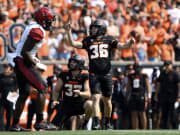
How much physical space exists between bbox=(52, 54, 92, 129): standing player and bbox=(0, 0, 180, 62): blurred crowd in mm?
3854

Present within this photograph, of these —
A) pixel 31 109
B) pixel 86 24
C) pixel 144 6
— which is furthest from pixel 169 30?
pixel 31 109

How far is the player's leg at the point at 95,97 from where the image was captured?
8.06 m

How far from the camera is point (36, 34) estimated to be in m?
6.88

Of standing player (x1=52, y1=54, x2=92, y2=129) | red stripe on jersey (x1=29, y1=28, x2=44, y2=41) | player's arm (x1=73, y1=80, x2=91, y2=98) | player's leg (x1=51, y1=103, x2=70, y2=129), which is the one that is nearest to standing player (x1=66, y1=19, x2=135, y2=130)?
player's arm (x1=73, y1=80, x2=91, y2=98)

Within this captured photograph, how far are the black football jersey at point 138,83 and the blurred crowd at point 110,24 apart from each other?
1172mm

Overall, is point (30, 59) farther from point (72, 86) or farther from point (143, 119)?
point (143, 119)

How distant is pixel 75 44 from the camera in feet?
27.7

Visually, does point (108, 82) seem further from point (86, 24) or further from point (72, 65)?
point (86, 24)

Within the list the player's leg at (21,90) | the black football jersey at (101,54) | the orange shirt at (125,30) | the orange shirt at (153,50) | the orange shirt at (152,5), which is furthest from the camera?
the orange shirt at (152,5)

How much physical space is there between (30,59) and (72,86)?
1.93m

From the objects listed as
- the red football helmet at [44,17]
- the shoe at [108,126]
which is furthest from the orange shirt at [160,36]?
the red football helmet at [44,17]

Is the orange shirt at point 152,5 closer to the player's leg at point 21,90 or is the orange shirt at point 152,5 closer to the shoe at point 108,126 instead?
the shoe at point 108,126

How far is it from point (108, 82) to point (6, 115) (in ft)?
13.1

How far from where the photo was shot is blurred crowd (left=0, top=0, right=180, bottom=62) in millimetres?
13344
